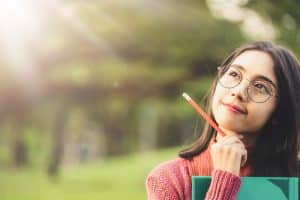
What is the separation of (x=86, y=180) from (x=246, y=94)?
1533 millimetres

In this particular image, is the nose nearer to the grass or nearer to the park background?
the park background

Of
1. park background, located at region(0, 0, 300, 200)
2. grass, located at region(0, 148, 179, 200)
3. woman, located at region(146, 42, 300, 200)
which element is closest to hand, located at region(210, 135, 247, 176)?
woman, located at region(146, 42, 300, 200)

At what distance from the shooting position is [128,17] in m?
1.87

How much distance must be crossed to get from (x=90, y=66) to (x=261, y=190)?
149 centimetres

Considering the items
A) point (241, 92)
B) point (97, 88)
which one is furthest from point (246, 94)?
point (97, 88)

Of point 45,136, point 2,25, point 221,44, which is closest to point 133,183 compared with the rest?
point 45,136

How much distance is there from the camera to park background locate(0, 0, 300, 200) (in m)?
1.85

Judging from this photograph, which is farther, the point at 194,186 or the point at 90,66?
the point at 90,66

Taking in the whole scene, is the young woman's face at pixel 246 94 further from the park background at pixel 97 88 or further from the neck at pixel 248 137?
the park background at pixel 97 88

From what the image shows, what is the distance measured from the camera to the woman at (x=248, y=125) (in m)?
0.53

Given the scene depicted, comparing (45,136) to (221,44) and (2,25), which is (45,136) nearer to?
(2,25)

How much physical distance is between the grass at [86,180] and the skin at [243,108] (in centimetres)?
142

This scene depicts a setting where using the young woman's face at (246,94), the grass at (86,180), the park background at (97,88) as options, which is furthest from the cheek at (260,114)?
Answer: the grass at (86,180)

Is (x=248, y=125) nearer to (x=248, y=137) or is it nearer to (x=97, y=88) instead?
(x=248, y=137)
